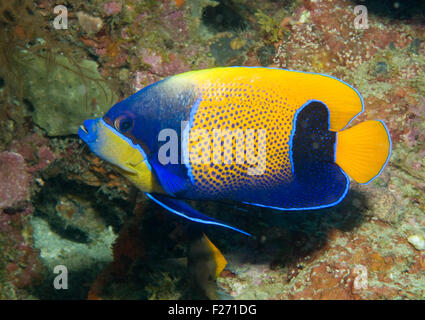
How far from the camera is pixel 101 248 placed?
416 cm

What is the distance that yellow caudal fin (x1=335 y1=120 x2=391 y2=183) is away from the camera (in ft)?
4.57

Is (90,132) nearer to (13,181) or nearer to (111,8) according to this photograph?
(111,8)

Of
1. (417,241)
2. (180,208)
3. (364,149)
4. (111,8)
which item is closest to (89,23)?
(111,8)

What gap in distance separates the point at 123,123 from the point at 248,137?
0.64m

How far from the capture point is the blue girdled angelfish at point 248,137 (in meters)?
1.42

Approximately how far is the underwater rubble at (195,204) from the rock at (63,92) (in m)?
0.01
